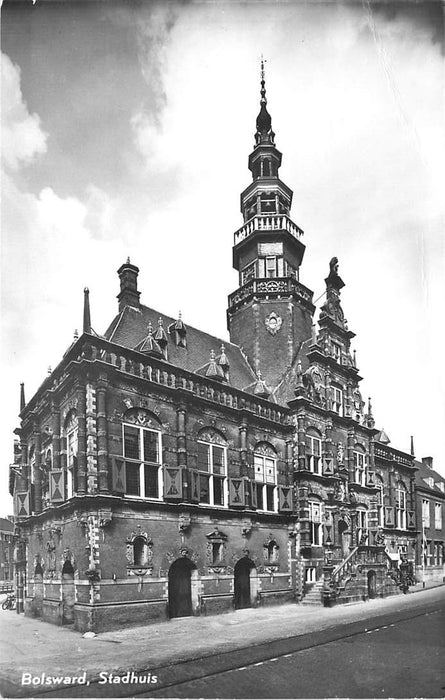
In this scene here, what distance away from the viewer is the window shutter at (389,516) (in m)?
37.1

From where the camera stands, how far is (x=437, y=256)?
13531 millimetres

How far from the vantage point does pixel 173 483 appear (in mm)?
21016

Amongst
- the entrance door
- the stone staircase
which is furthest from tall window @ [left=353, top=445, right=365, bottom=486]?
the entrance door

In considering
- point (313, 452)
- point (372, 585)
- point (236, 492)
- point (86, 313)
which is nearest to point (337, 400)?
point (313, 452)

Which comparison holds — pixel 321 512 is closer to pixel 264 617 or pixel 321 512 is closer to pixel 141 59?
pixel 264 617

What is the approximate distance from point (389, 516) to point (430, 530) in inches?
348

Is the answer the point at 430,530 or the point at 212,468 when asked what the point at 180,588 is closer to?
the point at 212,468

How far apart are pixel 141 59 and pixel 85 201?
150 inches

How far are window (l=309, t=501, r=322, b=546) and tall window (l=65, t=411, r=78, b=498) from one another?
1258cm

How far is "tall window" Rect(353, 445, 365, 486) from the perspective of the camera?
3209 centimetres

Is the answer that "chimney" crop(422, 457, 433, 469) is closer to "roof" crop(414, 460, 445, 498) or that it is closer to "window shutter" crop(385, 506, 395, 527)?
"roof" crop(414, 460, 445, 498)

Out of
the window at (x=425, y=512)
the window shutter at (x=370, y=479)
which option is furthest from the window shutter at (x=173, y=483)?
the window at (x=425, y=512)

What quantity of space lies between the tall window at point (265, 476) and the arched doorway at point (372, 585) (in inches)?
267

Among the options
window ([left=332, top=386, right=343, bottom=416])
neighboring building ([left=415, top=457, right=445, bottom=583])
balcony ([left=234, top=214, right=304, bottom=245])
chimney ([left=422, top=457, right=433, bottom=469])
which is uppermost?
balcony ([left=234, top=214, right=304, bottom=245])
